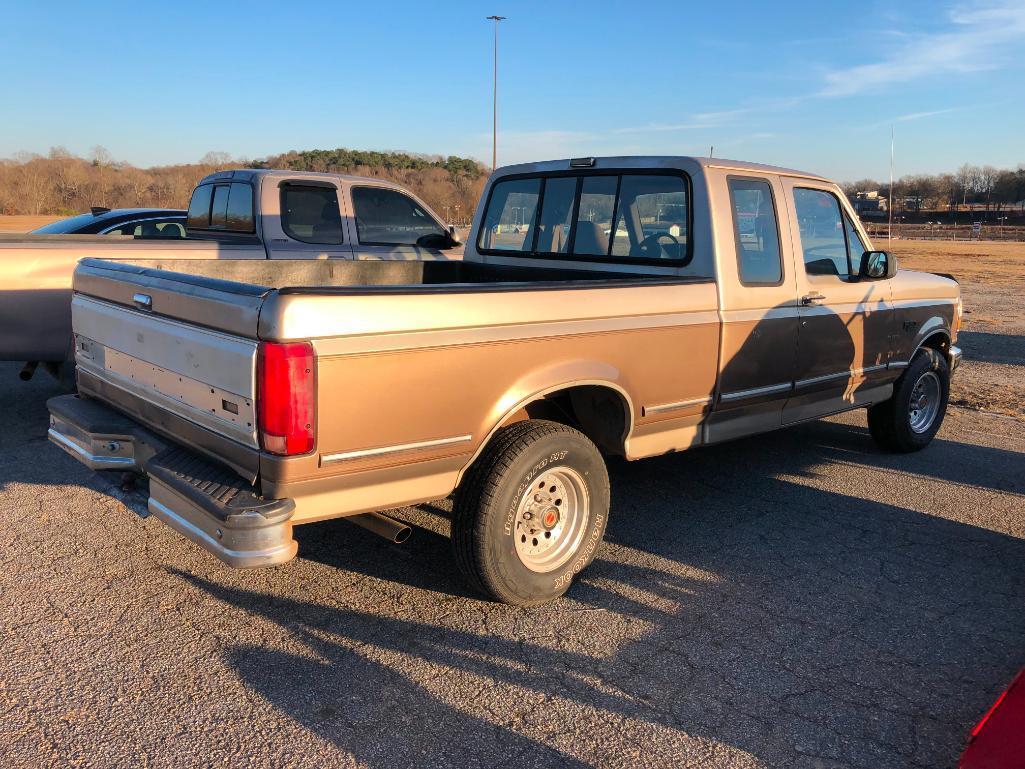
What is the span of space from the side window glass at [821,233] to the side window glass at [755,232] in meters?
0.29

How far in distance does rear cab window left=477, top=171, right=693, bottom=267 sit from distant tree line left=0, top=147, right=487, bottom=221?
44.1 meters

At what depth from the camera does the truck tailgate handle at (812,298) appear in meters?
5.26

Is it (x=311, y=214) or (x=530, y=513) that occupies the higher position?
(x=311, y=214)

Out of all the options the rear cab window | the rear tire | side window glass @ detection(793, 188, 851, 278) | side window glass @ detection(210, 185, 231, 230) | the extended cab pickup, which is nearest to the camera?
the rear cab window

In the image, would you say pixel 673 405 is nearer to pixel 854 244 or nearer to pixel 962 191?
pixel 854 244

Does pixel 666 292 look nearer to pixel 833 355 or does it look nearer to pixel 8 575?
pixel 833 355

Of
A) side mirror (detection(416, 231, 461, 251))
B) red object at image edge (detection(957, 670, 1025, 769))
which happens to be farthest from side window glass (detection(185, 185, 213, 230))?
red object at image edge (detection(957, 670, 1025, 769))

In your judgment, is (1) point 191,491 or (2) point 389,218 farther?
(2) point 389,218

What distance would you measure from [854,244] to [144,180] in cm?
6511

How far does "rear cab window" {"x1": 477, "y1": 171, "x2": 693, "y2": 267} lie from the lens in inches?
197

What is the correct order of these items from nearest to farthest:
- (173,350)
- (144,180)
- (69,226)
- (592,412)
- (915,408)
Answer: (173,350) < (592,412) < (915,408) < (69,226) < (144,180)

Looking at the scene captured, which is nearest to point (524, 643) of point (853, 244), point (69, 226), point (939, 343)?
point (853, 244)

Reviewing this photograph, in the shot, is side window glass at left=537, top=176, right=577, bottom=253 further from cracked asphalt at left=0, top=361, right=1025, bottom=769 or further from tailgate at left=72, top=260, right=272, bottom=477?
tailgate at left=72, top=260, right=272, bottom=477

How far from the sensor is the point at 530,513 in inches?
157
